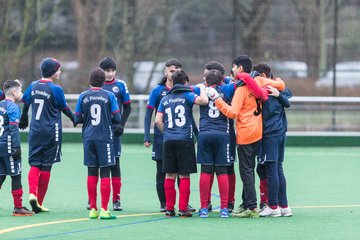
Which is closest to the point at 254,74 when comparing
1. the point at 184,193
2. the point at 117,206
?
the point at 184,193

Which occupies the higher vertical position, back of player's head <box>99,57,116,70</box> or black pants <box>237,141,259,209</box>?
back of player's head <box>99,57,116,70</box>

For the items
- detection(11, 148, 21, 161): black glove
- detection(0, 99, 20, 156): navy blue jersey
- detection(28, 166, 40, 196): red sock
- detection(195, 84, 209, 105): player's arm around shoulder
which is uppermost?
detection(195, 84, 209, 105): player's arm around shoulder

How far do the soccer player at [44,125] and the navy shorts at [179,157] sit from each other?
1201 millimetres

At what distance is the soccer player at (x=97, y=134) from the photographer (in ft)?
34.8

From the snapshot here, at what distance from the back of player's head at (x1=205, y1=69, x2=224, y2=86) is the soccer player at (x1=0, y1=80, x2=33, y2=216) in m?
2.12

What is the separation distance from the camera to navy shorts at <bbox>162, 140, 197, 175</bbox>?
35.1ft

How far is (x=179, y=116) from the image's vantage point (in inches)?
422

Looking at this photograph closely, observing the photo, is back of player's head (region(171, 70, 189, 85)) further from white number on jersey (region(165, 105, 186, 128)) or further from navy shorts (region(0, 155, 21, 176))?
navy shorts (region(0, 155, 21, 176))

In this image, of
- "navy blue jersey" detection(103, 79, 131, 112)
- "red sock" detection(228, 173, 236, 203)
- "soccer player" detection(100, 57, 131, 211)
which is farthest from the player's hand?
"navy blue jersey" detection(103, 79, 131, 112)

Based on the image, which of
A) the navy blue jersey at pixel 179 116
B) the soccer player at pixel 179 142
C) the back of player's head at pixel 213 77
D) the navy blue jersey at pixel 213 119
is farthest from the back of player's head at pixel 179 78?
the navy blue jersey at pixel 213 119

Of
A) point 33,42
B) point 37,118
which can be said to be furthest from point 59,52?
point 37,118

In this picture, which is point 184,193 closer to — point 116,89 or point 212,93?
point 212,93

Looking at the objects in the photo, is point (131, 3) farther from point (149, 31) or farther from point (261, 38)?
point (261, 38)

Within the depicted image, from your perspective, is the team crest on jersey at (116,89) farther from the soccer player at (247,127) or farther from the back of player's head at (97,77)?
the soccer player at (247,127)
